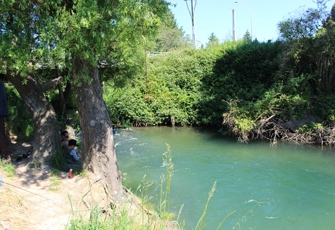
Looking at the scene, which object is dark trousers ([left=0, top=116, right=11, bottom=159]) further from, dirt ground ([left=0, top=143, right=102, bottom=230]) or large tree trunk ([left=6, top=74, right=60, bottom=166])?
large tree trunk ([left=6, top=74, right=60, bottom=166])

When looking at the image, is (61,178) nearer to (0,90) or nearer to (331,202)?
(0,90)

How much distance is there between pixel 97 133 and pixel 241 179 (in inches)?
167

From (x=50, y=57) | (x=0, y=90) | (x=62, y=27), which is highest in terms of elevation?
(x=62, y=27)

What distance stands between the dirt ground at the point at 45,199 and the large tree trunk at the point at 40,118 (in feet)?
1.24

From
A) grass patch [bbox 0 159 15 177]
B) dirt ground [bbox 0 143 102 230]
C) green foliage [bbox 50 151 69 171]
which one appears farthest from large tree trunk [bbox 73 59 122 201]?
grass patch [bbox 0 159 15 177]

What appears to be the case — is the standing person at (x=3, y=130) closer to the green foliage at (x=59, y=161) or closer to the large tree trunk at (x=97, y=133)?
the green foliage at (x=59, y=161)

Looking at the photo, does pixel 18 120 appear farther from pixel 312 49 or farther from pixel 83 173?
pixel 312 49

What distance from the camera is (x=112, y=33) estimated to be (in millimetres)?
4254

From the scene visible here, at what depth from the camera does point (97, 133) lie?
5.58 metres

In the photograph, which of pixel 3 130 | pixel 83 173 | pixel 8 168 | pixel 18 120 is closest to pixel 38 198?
pixel 83 173

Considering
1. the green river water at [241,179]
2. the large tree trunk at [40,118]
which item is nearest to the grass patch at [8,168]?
the large tree trunk at [40,118]

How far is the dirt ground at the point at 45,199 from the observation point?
13.1 feet

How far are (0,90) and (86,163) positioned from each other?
214 centimetres

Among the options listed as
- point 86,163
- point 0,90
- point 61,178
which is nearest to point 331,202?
point 86,163
